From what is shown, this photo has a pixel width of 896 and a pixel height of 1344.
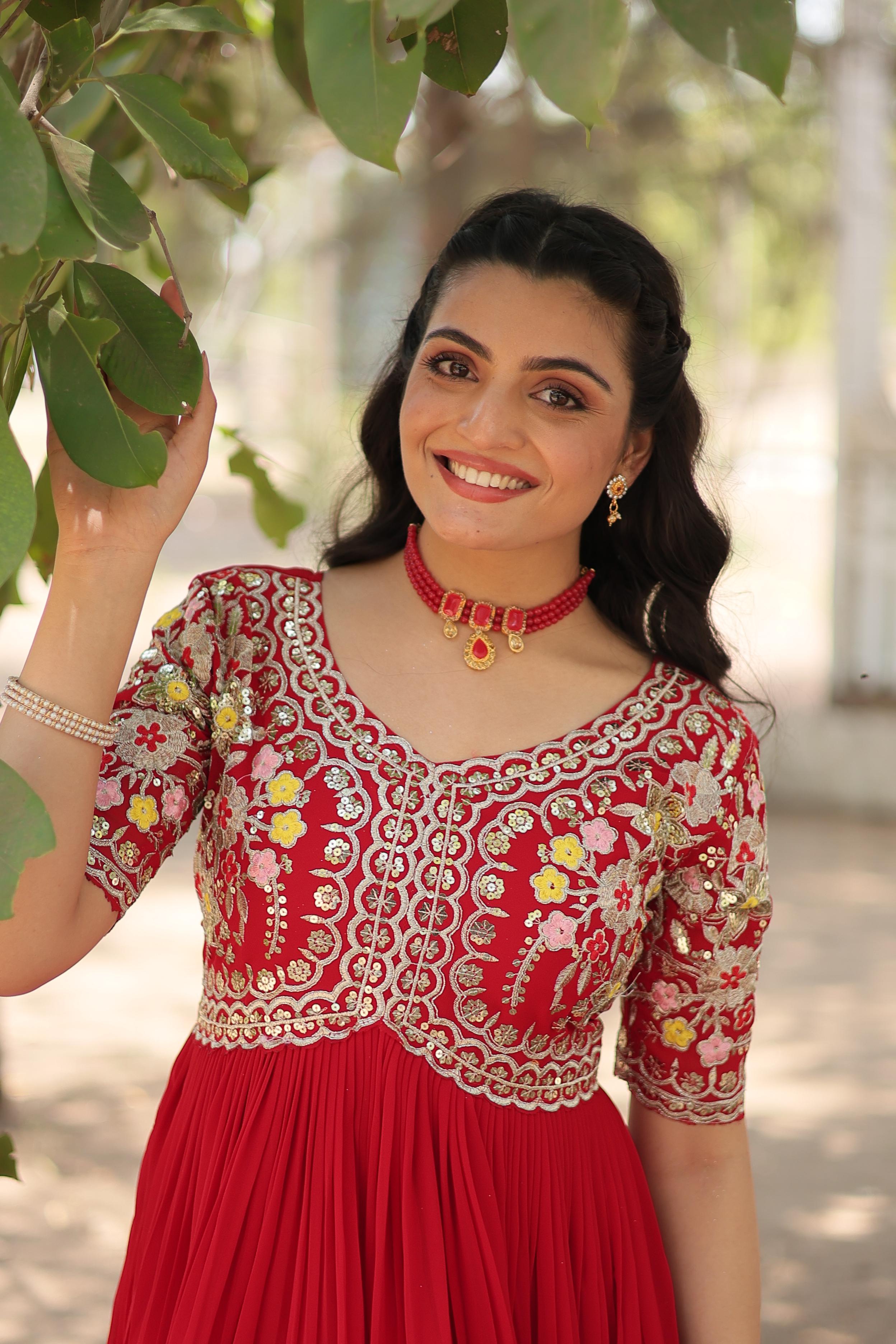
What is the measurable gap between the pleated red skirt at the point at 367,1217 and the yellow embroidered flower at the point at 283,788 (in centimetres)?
22

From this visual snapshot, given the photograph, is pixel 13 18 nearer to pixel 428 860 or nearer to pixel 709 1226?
pixel 428 860

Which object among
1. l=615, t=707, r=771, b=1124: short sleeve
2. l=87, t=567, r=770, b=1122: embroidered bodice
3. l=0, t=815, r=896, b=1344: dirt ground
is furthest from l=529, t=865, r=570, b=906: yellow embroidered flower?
l=0, t=815, r=896, b=1344: dirt ground

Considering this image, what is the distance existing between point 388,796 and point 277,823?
0.10 metres

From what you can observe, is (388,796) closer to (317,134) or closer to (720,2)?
(720,2)

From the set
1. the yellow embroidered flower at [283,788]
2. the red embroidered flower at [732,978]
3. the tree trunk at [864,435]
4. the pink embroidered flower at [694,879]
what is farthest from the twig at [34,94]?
the tree trunk at [864,435]

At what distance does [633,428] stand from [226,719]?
1.70 ft

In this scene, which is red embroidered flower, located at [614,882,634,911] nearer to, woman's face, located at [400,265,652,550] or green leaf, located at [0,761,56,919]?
woman's face, located at [400,265,652,550]

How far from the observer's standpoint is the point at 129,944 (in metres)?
4.43

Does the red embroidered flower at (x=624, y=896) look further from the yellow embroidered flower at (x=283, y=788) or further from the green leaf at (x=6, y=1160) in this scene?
the green leaf at (x=6, y=1160)

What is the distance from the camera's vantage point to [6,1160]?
1336mm

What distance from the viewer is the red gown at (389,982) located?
121 centimetres

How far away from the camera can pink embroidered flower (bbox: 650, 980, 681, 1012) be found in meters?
1.41

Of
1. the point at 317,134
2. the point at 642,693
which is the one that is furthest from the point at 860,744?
the point at 642,693

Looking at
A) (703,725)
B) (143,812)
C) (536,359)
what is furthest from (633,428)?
(143,812)
